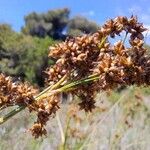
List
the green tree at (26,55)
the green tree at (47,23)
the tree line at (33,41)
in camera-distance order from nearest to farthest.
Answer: the tree line at (33,41)
the green tree at (26,55)
the green tree at (47,23)

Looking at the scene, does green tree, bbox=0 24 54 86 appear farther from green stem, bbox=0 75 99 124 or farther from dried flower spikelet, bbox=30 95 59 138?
green stem, bbox=0 75 99 124

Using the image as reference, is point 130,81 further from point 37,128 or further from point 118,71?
point 37,128

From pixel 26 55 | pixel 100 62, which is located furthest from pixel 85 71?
pixel 26 55

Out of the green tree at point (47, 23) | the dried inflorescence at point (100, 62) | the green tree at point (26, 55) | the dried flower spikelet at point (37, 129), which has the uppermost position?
the green tree at point (47, 23)

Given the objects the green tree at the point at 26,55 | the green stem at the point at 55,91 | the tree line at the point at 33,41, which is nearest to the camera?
the green stem at the point at 55,91

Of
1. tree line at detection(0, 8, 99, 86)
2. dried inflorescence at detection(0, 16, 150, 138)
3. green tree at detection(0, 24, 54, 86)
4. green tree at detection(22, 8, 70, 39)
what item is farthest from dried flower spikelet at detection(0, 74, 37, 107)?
green tree at detection(22, 8, 70, 39)

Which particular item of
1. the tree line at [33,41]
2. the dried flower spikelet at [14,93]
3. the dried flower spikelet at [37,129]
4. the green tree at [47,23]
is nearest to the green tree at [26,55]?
the tree line at [33,41]

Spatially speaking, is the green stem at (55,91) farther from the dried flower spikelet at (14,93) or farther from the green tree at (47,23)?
the green tree at (47,23)

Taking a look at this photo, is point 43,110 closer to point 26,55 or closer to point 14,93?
point 14,93

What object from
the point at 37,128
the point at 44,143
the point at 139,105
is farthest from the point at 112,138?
the point at 37,128
